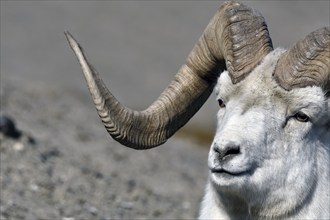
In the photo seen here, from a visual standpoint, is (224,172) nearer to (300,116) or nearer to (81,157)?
(300,116)

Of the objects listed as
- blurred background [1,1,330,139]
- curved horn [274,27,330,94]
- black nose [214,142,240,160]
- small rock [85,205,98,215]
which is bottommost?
small rock [85,205,98,215]

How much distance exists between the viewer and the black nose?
1080 centimetres

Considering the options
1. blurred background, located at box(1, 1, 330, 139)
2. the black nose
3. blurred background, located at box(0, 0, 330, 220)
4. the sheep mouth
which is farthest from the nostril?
blurred background, located at box(1, 1, 330, 139)

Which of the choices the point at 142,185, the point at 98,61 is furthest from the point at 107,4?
the point at 142,185

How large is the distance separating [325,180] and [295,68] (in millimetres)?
1139

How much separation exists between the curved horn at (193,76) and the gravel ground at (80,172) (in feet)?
9.45

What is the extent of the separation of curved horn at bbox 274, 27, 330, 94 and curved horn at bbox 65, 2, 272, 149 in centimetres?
35

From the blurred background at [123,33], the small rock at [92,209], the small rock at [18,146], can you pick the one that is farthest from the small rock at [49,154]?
the blurred background at [123,33]

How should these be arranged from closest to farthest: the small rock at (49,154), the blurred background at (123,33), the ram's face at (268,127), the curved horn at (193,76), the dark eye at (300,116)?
the ram's face at (268,127) < the dark eye at (300,116) < the curved horn at (193,76) < the small rock at (49,154) < the blurred background at (123,33)

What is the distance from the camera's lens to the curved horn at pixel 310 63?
38.4 feet

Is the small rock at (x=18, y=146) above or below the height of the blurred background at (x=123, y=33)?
below

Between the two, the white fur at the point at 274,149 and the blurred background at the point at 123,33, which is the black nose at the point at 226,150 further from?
the blurred background at the point at 123,33

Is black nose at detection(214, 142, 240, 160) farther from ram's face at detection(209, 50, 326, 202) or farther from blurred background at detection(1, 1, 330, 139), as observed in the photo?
blurred background at detection(1, 1, 330, 139)

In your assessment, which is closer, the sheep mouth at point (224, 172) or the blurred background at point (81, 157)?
the sheep mouth at point (224, 172)
